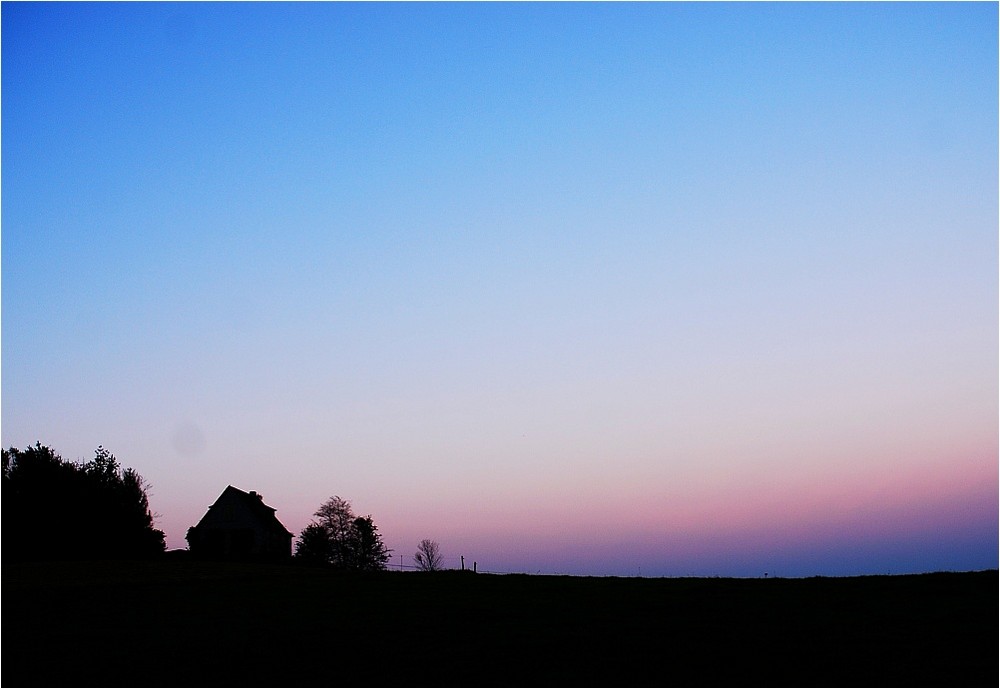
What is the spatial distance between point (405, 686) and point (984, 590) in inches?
805

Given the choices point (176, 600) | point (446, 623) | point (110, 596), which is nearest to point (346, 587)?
point (176, 600)

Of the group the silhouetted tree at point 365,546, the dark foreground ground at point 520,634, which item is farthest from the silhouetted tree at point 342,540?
the dark foreground ground at point 520,634

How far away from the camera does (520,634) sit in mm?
26359

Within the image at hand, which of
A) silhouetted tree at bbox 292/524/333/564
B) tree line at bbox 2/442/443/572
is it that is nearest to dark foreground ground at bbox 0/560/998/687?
tree line at bbox 2/442/443/572

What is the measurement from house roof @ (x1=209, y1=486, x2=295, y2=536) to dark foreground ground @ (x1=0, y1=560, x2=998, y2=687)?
57783 millimetres

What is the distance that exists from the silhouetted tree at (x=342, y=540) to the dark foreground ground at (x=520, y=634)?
259 feet

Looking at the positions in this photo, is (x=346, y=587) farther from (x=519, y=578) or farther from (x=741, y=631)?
(x=741, y=631)

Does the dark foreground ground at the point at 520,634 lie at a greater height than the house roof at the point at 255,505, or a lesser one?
lesser

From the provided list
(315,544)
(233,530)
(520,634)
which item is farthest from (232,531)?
(520,634)

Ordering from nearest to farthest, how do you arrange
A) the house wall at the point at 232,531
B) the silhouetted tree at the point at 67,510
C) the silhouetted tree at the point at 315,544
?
the silhouetted tree at the point at 67,510, the house wall at the point at 232,531, the silhouetted tree at the point at 315,544

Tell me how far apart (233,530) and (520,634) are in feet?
251

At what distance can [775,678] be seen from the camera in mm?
20750

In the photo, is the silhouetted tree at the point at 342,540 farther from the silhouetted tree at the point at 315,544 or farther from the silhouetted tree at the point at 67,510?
the silhouetted tree at the point at 67,510

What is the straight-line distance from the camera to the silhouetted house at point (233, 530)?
312 feet
